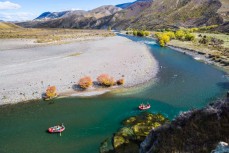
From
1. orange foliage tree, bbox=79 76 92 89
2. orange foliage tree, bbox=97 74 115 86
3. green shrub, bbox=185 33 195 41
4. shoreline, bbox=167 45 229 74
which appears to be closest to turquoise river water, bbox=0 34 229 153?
orange foliage tree, bbox=97 74 115 86

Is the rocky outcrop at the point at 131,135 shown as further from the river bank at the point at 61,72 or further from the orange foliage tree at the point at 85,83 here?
the orange foliage tree at the point at 85,83

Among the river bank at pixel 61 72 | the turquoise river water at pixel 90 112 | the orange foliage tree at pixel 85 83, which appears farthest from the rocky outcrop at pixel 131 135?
the orange foliage tree at pixel 85 83

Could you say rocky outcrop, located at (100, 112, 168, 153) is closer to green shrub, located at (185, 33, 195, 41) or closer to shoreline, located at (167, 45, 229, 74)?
shoreline, located at (167, 45, 229, 74)

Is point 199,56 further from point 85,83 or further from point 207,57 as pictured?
point 85,83

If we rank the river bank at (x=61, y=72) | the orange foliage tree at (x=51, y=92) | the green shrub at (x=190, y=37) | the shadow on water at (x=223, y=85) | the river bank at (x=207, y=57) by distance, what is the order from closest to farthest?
1. the orange foliage tree at (x=51, y=92)
2. the river bank at (x=61, y=72)
3. the shadow on water at (x=223, y=85)
4. the river bank at (x=207, y=57)
5. the green shrub at (x=190, y=37)

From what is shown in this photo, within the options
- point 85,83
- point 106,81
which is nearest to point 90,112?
point 85,83

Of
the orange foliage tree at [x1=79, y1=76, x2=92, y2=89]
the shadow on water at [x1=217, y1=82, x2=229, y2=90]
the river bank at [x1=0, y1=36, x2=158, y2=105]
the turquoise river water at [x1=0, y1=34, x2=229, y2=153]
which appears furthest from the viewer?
the shadow on water at [x1=217, y1=82, x2=229, y2=90]
